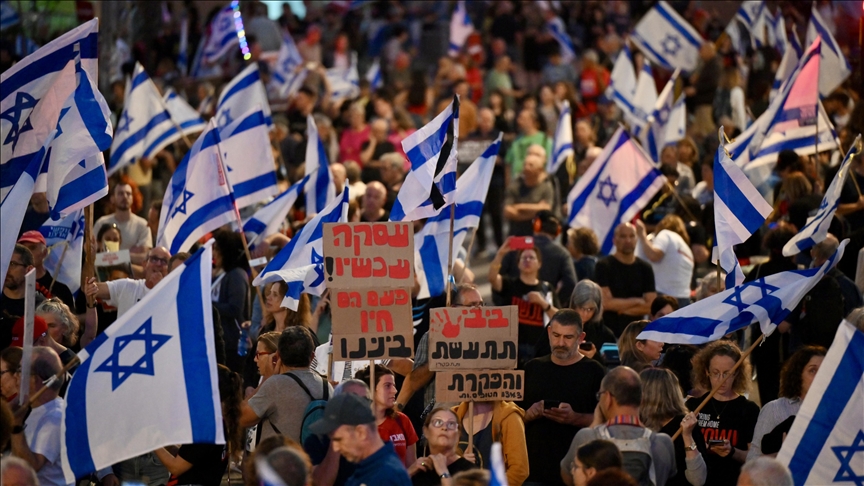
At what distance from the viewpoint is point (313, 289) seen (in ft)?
33.9

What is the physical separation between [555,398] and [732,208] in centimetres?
234

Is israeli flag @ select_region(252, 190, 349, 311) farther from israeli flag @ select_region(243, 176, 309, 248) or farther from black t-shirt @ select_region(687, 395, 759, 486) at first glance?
black t-shirt @ select_region(687, 395, 759, 486)

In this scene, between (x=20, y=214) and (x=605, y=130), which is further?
(x=605, y=130)

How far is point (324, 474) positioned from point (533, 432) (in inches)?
70.9

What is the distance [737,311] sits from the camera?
884 centimetres

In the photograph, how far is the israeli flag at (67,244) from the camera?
11.4 metres

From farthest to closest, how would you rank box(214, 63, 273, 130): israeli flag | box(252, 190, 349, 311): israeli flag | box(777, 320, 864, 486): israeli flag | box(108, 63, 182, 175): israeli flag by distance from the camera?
box(214, 63, 273, 130): israeli flag, box(108, 63, 182, 175): israeli flag, box(252, 190, 349, 311): israeli flag, box(777, 320, 864, 486): israeli flag

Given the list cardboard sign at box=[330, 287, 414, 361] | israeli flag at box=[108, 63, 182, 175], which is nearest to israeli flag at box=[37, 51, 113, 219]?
cardboard sign at box=[330, 287, 414, 361]

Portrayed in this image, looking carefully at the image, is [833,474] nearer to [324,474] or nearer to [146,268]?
[324,474]

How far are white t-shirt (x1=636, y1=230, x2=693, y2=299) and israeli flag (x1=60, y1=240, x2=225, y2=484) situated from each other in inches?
255

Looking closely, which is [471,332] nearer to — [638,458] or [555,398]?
[555,398]

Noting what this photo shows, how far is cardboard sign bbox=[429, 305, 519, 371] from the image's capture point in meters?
8.34

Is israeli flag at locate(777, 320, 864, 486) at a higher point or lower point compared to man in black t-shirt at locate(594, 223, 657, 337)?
lower

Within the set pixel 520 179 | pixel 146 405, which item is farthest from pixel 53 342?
pixel 520 179
